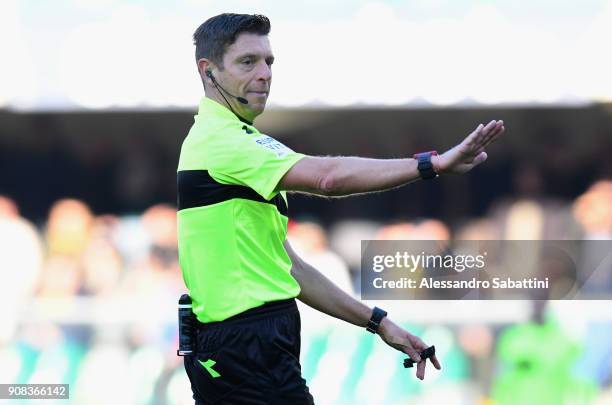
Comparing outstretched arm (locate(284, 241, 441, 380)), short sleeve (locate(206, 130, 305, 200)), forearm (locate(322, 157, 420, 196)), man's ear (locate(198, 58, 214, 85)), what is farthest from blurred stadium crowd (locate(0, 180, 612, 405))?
forearm (locate(322, 157, 420, 196))

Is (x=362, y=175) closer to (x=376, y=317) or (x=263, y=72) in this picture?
(x=263, y=72)

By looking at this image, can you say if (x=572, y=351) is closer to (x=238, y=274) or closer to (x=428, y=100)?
(x=428, y=100)

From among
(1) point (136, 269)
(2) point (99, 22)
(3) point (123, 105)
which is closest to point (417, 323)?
(1) point (136, 269)

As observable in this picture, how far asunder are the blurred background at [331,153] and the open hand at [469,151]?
9.83 ft

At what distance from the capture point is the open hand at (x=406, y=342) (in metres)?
3.39

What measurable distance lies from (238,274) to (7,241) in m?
3.45

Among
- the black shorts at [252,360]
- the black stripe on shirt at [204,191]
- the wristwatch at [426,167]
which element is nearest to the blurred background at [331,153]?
the black stripe on shirt at [204,191]

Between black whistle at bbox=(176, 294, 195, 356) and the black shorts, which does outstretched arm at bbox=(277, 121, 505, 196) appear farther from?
black whistle at bbox=(176, 294, 195, 356)

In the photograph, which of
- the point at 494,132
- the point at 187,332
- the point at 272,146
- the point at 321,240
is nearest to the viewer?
the point at 494,132

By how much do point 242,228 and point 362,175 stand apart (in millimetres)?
379

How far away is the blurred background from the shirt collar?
254 cm

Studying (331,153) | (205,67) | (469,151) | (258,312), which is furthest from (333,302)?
(331,153)

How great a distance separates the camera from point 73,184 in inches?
238

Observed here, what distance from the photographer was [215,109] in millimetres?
3141
